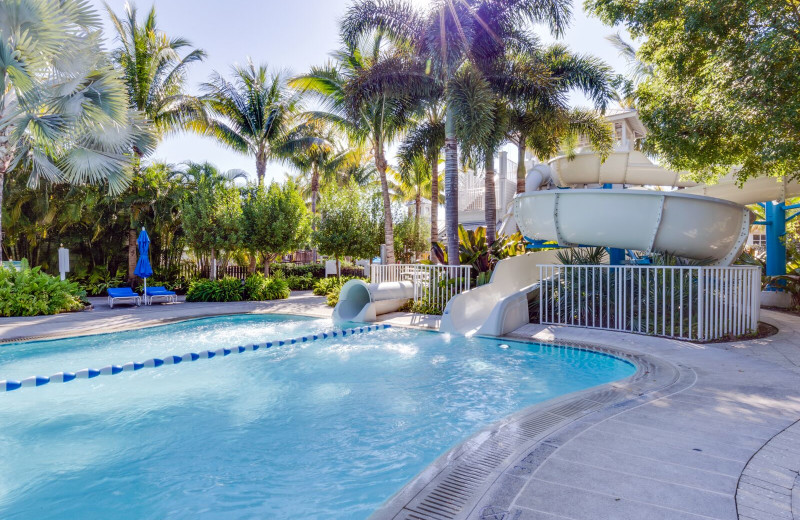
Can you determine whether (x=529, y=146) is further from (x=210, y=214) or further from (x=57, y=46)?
(x=57, y=46)

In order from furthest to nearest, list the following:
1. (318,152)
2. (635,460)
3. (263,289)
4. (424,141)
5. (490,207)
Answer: (318,152)
(263,289)
(424,141)
(490,207)
(635,460)

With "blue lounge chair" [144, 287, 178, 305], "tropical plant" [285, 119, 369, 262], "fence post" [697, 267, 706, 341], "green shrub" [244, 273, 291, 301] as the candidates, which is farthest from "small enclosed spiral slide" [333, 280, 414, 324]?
"tropical plant" [285, 119, 369, 262]

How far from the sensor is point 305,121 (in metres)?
23.3

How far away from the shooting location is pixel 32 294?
12516 millimetres

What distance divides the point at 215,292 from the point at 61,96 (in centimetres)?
772

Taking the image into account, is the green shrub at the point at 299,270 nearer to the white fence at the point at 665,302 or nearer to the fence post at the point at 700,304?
the white fence at the point at 665,302

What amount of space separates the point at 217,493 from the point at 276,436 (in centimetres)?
111

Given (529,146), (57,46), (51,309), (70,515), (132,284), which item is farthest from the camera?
(132,284)

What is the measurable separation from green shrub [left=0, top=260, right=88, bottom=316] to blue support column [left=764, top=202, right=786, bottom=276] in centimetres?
1935

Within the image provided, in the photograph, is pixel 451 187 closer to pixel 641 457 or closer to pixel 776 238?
pixel 776 238

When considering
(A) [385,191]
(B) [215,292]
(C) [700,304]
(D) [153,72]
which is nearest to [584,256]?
(C) [700,304]

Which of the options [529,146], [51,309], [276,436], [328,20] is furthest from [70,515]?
[529,146]

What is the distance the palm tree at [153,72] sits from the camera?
667 inches

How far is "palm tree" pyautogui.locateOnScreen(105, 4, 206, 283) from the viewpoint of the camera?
55.6 feet
